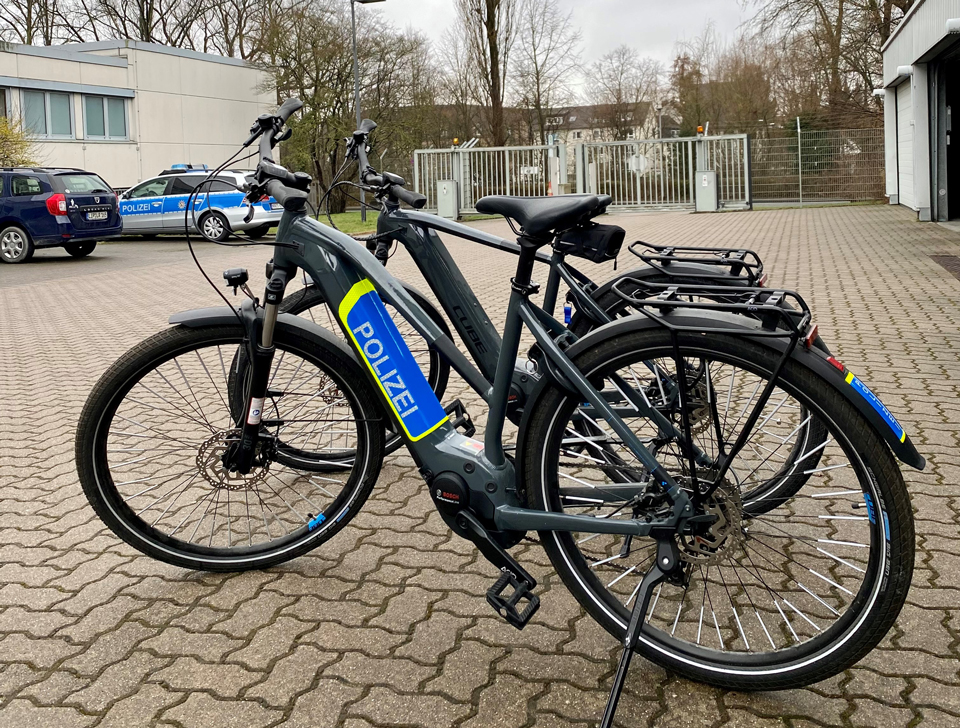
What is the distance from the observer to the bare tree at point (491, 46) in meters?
36.5

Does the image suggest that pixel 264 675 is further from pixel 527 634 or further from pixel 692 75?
pixel 692 75

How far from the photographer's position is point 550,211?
260cm

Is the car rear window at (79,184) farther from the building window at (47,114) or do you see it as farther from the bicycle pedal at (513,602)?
the bicycle pedal at (513,602)

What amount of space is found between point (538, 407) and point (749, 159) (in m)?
26.7

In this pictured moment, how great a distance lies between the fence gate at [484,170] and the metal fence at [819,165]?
6.07m

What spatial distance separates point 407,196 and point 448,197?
939 inches

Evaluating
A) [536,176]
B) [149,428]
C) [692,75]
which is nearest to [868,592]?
[149,428]

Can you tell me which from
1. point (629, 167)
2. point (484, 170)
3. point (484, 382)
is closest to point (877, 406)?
point (484, 382)

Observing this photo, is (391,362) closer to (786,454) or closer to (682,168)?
(786,454)

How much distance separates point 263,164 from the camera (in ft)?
10.5

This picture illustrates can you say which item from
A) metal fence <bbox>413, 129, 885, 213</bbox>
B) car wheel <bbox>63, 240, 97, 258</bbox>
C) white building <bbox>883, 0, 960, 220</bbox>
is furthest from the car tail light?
white building <bbox>883, 0, 960, 220</bbox>

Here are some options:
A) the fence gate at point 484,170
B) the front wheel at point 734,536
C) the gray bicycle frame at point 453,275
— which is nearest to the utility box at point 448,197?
the fence gate at point 484,170

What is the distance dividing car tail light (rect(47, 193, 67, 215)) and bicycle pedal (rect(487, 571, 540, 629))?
1759cm

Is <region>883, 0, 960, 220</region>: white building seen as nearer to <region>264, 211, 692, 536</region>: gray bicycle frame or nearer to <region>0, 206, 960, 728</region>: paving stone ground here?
<region>0, 206, 960, 728</region>: paving stone ground
